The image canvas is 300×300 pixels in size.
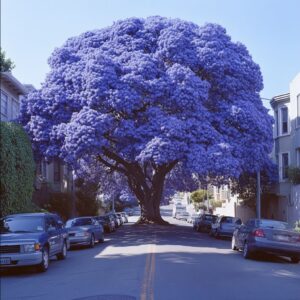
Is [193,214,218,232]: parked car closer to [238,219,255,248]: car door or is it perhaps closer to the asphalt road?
[238,219,255,248]: car door

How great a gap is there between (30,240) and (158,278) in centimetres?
388

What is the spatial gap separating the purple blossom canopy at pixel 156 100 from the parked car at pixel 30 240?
1199cm

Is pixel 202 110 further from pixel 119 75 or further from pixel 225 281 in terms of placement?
pixel 225 281

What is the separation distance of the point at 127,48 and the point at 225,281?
2222cm

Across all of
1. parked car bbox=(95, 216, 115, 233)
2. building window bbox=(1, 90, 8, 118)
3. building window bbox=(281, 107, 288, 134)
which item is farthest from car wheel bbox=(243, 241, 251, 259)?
building window bbox=(281, 107, 288, 134)

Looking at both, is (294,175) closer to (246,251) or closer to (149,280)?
(246,251)

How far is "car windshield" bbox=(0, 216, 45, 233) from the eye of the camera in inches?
619

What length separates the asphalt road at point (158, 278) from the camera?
35.5 ft

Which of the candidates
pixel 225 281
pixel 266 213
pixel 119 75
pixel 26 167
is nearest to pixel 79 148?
pixel 26 167

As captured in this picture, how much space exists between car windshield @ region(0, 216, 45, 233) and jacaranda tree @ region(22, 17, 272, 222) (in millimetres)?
12514

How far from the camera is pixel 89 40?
33625 millimetres

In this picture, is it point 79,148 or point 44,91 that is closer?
point 79,148

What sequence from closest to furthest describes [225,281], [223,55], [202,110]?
[225,281] < [202,110] < [223,55]

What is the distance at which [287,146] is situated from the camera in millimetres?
37656
